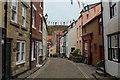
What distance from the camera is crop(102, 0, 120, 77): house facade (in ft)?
37.5

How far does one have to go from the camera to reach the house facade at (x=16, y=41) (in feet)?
35.8

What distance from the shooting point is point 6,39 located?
10.3m

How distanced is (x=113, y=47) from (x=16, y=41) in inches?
241

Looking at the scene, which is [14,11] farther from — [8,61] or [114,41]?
[114,41]

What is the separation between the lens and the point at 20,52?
44.9 ft

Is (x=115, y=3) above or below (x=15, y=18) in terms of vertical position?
above

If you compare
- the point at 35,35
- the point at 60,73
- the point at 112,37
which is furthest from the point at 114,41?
the point at 35,35

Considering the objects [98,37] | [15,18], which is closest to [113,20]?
[15,18]

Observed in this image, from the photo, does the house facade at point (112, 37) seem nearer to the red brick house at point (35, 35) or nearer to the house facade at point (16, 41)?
the house facade at point (16, 41)

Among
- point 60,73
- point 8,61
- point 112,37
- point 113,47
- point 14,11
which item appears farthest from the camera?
point 60,73

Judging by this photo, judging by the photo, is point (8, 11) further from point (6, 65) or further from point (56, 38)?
point (56, 38)

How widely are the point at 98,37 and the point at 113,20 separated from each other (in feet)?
26.4

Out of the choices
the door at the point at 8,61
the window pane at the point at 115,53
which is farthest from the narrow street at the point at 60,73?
the door at the point at 8,61

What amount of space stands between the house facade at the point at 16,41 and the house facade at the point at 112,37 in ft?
19.2
